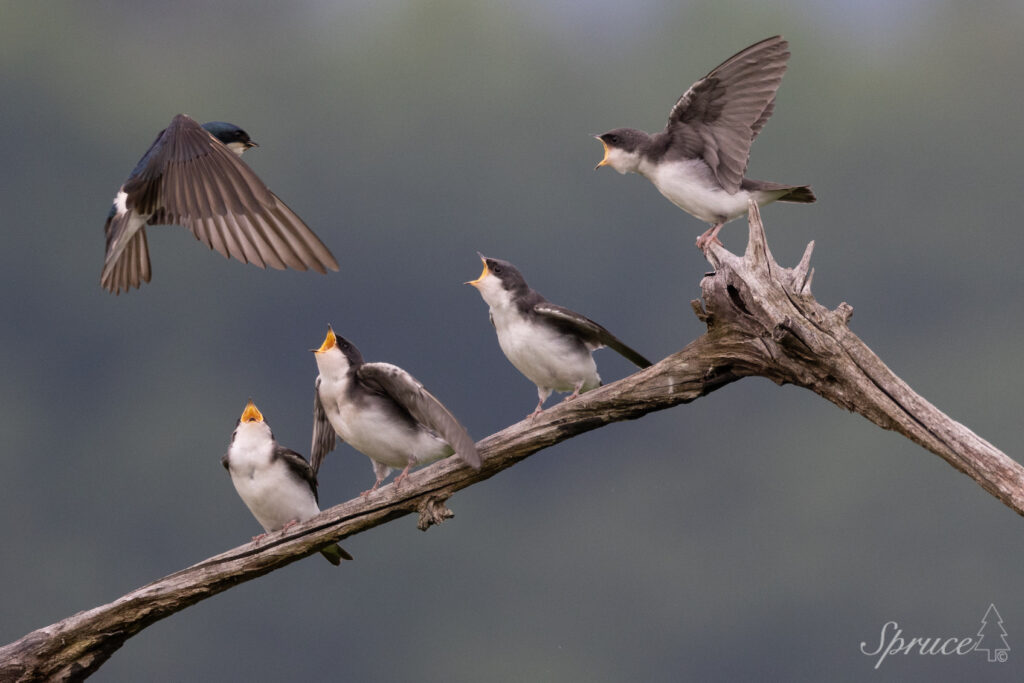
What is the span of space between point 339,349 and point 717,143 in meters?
1.86

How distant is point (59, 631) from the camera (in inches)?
194

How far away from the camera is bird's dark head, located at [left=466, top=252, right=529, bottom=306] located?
488 centimetres

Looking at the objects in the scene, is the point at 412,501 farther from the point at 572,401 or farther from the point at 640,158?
the point at 640,158

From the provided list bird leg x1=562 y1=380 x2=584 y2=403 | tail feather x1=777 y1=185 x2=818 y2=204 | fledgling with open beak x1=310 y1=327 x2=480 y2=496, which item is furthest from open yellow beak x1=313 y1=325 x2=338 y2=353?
tail feather x1=777 y1=185 x2=818 y2=204

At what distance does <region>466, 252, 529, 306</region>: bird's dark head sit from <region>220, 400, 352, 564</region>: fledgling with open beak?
1097mm

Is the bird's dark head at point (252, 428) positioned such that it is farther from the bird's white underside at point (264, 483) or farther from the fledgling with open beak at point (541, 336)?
the fledgling with open beak at point (541, 336)

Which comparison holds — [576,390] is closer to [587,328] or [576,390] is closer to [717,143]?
[587,328]

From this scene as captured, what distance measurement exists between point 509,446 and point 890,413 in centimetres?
149

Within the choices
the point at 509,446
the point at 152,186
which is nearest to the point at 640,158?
the point at 509,446

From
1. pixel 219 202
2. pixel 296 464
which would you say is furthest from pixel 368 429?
pixel 219 202

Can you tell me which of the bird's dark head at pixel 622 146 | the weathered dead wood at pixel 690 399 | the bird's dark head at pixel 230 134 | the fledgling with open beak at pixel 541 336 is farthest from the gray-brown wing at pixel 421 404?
the bird's dark head at pixel 230 134

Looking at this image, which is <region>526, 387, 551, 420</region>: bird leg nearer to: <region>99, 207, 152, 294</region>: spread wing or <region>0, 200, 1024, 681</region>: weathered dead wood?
<region>0, 200, 1024, 681</region>: weathered dead wood

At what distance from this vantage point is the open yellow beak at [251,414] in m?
5.06

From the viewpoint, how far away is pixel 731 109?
16.3ft
